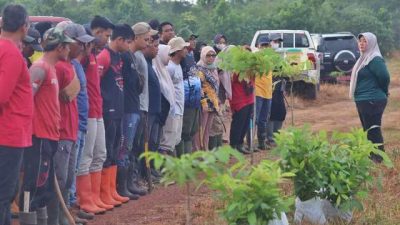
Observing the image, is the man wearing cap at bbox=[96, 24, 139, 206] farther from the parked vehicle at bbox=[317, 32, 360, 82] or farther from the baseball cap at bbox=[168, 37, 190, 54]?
the parked vehicle at bbox=[317, 32, 360, 82]

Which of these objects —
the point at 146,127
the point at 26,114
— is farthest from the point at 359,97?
the point at 26,114

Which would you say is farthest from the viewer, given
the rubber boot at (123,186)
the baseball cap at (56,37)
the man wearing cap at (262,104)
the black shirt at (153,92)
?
the man wearing cap at (262,104)

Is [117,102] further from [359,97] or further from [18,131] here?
[359,97]

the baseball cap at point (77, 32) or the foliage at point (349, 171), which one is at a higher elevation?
the baseball cap at point (77, 32)

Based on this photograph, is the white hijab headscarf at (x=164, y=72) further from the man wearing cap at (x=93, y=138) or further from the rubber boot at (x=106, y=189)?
the rubber boot at (x=106, y=189)

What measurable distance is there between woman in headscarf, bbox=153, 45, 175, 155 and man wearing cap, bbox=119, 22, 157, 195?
0.45m

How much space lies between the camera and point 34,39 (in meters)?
7.07

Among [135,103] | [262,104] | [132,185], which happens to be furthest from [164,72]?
[262,104]

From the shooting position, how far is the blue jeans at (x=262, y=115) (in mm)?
12211

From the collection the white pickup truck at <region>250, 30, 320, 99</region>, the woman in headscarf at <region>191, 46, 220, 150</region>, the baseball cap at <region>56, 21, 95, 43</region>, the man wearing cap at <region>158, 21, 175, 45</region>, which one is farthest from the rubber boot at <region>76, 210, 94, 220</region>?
the white pickup truck at <region>250, 30, 320, 99</region>

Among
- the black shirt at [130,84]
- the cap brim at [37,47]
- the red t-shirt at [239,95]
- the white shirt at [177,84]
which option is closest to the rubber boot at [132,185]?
the black shirt at [130,84]

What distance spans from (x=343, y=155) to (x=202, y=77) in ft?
13.6

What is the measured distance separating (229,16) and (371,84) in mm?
25907

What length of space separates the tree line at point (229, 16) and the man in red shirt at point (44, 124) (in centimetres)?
2288
